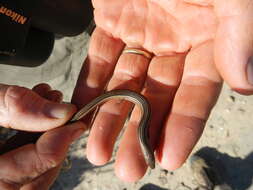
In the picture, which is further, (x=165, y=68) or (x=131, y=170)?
(x=165, y=68)

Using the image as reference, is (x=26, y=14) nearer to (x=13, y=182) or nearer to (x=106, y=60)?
(x=106, y=60)

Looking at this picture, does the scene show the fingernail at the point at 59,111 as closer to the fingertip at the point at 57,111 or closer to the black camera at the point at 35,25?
the fingertip at the point at 57,111

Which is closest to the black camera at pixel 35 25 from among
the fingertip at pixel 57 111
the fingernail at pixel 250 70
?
the fingertip at pixel 57 111

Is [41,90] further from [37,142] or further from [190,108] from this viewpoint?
[190,108]


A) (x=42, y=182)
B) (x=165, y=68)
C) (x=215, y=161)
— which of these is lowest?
(x=215, y=161)

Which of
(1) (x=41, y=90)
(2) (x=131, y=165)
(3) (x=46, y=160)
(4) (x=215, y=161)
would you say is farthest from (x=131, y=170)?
(4) (x=215, y=161)

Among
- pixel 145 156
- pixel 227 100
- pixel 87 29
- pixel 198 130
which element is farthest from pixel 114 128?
pixel 87 29
